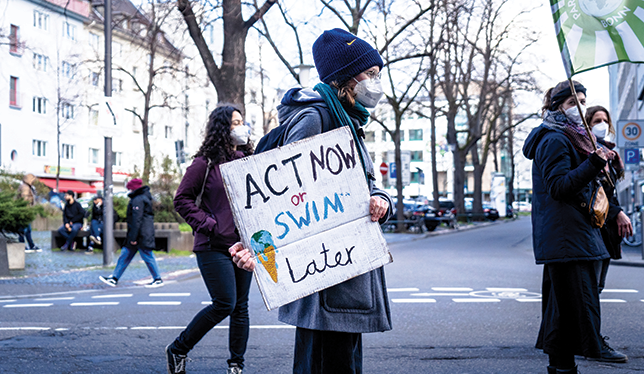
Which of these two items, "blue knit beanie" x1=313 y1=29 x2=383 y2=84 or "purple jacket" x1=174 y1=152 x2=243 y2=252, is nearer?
"blue knit beanie" x1=313 y1=29 x2=383 y2=84

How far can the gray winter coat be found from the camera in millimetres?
2971

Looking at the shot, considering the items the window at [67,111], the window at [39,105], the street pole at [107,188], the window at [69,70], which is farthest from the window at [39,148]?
the street pole at [107,188]

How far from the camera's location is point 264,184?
2.94 metres

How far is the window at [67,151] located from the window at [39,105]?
4.25m

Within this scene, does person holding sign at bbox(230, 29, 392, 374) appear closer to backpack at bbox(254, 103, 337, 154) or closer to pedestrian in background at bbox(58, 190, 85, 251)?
backpack at bbox(254, 103, 337, 154)

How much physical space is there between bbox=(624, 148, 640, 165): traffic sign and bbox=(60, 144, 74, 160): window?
47.0 metres

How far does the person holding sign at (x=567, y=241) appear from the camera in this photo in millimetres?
4441

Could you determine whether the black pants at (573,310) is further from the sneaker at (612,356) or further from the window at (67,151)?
the window at (67,151)

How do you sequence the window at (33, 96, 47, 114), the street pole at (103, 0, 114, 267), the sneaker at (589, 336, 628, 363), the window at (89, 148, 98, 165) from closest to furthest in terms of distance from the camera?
1. the sneaker at (589, 336, 628, 363)
2. the street pole at (103, 0, 114, 267)
3. the window at (33, 96, 47, 114)
4. the window at (89, 148, 98, 165)

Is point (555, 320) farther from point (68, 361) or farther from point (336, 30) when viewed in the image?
point (68, 361)

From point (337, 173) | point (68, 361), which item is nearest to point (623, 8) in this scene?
point (337, 173)

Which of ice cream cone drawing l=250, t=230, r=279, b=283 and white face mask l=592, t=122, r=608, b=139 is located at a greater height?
white face mask l=592, t=122, r=608, b=139

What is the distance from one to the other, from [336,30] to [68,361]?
3.83m

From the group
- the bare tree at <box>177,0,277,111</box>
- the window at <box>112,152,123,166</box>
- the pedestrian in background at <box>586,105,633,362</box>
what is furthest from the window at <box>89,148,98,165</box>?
the pedestrian in background at <box>586,105,633,362</box>
